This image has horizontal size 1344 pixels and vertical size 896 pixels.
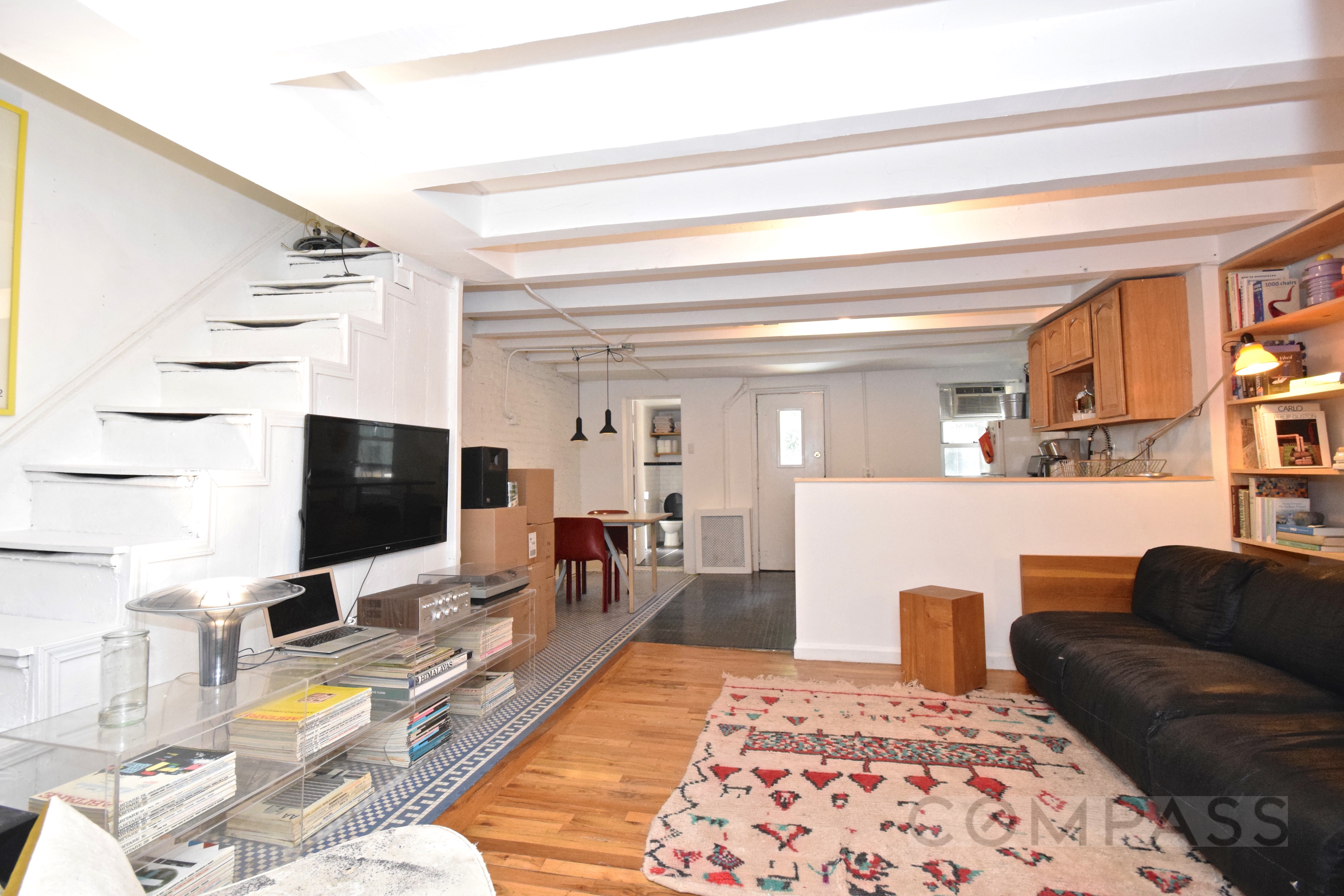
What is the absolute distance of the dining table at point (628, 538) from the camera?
584 centimetres

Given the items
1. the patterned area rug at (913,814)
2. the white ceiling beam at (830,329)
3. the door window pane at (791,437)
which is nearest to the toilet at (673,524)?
the door window pane at (791,437)

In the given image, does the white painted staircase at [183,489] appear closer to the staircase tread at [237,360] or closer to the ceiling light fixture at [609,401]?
the staircase tread at [237,360]

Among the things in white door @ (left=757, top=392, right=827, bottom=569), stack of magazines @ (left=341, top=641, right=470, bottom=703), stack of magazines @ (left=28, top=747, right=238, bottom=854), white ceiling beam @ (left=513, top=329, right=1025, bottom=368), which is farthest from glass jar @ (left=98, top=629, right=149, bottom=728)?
white door @ (left=757, top=392, right=827, bottom=569)

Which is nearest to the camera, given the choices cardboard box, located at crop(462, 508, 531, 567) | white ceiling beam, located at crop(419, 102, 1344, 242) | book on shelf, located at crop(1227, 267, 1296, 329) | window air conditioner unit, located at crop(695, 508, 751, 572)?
white ceiling beam, located at crop(419, 102, 1344, 242)

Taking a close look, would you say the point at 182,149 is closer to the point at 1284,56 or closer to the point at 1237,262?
the point at 1284,56

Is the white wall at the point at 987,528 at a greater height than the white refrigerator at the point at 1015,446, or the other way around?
the white refrigerator at the point at 1015,446

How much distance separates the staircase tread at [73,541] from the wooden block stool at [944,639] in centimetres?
343

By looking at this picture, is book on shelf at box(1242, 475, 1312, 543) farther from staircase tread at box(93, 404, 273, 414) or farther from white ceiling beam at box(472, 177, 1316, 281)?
staircase tread at box(93, 404, 273, 414)

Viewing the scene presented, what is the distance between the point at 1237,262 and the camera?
363 centimetres

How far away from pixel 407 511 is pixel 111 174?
1.89 metres

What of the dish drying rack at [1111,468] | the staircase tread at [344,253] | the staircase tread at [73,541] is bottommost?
the staircase tread at [73,541]

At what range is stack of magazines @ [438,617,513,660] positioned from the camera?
3.28m

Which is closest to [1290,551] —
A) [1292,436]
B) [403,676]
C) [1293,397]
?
[1292,436]

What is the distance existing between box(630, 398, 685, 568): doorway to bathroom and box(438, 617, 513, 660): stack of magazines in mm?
4820
